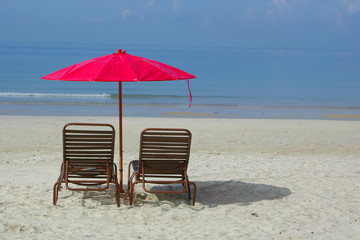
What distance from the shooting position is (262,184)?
22.5 feet

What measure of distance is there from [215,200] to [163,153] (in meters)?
0.93

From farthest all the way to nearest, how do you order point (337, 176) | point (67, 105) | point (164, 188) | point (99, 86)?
point (99, 86) → point (67, 105) → point (337, 176) → point (164, 188)

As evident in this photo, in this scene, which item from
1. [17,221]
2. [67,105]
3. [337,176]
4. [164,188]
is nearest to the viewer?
[17,221]

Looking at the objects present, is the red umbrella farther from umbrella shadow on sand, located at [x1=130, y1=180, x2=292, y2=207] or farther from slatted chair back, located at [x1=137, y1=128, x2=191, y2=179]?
umbrella shadow on sand, located at [x1=130, y1=180, x2=292, y2=207]

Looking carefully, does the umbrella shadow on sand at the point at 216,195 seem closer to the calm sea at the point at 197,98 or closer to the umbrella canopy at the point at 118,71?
the umbrella canopy at the point at 118,71

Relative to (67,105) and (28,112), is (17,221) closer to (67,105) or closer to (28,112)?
(28,112)

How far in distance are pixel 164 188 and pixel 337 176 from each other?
2.63m

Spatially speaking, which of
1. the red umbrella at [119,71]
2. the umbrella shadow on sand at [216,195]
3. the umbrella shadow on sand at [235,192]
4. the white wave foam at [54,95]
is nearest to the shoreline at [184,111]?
the white wave foam at [54,95]

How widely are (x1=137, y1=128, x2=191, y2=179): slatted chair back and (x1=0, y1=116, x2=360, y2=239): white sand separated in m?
0.43

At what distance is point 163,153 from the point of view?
5.74m

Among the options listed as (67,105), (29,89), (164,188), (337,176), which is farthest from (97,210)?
(29,89)

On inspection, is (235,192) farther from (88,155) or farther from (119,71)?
(119,71)

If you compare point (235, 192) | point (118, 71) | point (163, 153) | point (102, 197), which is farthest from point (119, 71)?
point (235, 192)

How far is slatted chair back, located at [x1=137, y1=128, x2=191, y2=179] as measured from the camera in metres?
5.65
